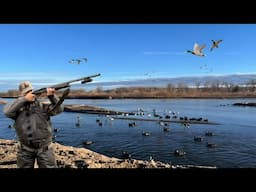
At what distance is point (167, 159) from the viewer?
28.1ft

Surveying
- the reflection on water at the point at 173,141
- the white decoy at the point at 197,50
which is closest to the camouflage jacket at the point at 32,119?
the white decoy at the point at 197,50

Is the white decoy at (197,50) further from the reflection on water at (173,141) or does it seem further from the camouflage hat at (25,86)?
the reflection on water at (173,141)

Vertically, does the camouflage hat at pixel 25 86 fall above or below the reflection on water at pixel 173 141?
above

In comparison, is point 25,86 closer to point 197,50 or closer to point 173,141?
point 197,50

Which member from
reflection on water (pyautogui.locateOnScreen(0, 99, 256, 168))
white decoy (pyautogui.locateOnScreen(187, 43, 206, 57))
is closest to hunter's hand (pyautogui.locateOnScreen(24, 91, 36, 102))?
white decoy (pyautogui.locateOnScreen(187, 43, 206, 57))

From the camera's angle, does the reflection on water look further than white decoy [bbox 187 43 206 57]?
Yes

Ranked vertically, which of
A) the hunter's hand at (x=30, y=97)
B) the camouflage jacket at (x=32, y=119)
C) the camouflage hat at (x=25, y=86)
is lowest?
the camouflage jacket at (x=32, y=119)

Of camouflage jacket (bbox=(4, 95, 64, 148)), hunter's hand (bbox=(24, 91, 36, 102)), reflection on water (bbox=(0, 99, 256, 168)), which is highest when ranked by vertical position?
hunter's hand (bbox=(24, 91, 36, 102))

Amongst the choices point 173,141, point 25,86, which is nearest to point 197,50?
point 25,86

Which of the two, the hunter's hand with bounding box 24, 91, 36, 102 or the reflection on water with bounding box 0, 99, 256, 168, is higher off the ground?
the hunter's hand with bounding box 24, 91, 36, 102

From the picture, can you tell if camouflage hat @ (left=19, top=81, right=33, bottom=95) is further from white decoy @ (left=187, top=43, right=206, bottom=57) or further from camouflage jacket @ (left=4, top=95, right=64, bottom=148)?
white decoy @ (left=187, top=43, right=206, bottom=57)
